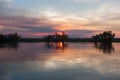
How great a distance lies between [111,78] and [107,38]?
391ft

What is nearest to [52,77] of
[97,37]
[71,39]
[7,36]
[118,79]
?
[118,79]

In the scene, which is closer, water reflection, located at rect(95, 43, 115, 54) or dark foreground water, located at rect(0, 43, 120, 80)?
dark foreground water, located at rect(0, 43, 120, 80)

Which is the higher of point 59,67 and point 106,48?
point 59,67

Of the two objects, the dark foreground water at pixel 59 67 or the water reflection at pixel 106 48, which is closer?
the dark foreground water at pixel 59 67

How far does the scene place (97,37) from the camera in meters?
149

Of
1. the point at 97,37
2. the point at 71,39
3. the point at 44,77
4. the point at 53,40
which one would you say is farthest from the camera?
the point at 71,39

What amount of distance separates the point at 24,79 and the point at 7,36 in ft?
386

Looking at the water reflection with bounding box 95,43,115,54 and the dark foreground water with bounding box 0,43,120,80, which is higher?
the dark foreground water with bounding box 0,43,120,80

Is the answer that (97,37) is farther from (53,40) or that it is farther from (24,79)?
Result: (24,79)

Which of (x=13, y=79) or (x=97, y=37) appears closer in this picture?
A: (x=13, y=79)

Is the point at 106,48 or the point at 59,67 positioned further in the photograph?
the point at 106,48

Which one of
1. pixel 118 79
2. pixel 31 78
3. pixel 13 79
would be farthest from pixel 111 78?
pixel 13 79

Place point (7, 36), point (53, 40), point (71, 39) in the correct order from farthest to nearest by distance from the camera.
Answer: point (71, 39)
point (53, 40)
point (7, 36)

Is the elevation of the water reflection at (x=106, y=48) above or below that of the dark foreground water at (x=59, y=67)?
below
